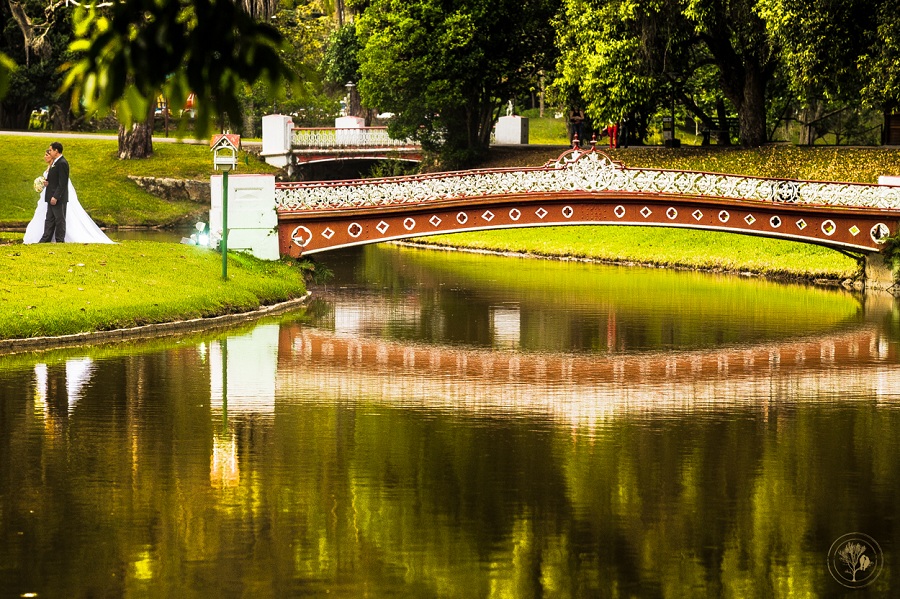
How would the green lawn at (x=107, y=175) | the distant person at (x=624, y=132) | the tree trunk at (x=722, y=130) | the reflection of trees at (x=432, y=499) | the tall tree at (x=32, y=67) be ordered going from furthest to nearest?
1. the tall tree at (x=32, y=67)
2. the distant person at (x=624, y=132)
3. the tree trunk at (x=722, y=130)
4. the green lawn at (x=107, y=175)
5. the reflection of trees at (x=432, y=499)

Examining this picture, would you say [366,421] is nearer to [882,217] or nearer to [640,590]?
[640,590]

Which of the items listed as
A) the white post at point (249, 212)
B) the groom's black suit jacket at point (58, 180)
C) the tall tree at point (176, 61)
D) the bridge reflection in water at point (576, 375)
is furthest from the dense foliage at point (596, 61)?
the tall tree at point (176, 61)

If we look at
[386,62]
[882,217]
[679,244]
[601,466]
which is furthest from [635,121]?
[601,466]

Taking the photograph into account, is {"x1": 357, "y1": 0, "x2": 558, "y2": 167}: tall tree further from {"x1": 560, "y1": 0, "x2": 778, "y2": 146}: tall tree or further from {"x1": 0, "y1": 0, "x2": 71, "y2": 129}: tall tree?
{"x1": 0, "y1": 0, "x2": 71, "y2": 129}: tall tree

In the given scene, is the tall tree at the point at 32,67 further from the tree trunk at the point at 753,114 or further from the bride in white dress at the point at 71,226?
the bride in white dress at the point at 71,226

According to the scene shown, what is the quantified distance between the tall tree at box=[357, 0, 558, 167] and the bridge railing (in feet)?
6.77

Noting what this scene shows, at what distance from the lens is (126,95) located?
8086 millimetres

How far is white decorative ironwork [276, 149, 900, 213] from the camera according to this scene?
33125 mm

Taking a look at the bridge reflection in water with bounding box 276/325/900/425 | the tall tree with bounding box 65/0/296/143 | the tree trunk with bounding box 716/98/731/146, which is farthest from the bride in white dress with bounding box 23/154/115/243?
the tree trunk with bounding box 716/98/731/146

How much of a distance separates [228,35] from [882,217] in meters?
28.3

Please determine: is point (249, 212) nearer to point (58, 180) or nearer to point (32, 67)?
point (58, 180)

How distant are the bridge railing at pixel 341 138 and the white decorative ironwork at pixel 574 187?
28584mm

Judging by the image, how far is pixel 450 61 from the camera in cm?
5678

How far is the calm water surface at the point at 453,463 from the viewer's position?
10773mm
